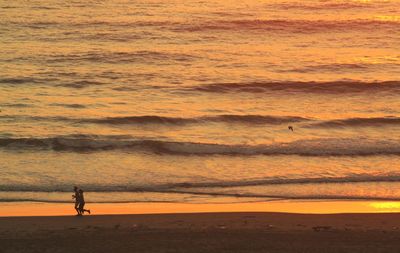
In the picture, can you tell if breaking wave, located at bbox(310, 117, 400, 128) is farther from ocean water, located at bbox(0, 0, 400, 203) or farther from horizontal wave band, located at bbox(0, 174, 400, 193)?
horizontal wave band, located at bbox(0, 174, 400, 193)

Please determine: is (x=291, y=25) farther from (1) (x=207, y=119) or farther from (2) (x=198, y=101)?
(1) (x=207, y=119)

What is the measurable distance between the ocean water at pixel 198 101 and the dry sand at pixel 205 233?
8.55 ft

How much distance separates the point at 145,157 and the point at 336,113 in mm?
9577

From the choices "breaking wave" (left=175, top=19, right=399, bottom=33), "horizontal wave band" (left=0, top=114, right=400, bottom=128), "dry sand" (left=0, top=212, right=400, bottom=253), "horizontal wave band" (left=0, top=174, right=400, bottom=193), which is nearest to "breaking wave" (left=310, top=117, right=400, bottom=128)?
"horizontal wave band" (left=0, top=114, right=400, bottom=128)

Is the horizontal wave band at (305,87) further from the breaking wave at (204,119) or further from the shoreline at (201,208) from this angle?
the shoreline at (201,208)

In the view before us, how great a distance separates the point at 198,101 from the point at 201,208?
46.7 feet

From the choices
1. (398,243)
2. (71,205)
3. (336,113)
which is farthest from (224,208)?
(336,113)

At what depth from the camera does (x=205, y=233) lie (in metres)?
15.0

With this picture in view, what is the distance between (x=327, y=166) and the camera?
22.5 meters

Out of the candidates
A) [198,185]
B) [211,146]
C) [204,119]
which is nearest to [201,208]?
[198,185]

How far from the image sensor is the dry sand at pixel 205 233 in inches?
548

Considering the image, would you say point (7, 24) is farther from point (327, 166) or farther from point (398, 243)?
point (398, 243)

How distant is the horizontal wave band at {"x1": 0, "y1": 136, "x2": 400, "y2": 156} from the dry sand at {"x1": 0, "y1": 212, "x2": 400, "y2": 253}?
7091mm

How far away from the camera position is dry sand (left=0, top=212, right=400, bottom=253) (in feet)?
45.7
